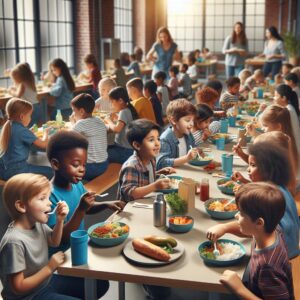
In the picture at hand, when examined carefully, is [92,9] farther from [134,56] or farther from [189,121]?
[189,121]

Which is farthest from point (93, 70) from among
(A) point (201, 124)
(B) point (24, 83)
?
(A) point (201, 124)

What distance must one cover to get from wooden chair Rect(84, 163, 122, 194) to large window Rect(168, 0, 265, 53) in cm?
1266

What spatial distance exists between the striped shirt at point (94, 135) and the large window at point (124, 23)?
9.15 m

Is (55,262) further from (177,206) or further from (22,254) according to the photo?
(177,206)

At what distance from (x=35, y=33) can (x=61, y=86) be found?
288 centimetres

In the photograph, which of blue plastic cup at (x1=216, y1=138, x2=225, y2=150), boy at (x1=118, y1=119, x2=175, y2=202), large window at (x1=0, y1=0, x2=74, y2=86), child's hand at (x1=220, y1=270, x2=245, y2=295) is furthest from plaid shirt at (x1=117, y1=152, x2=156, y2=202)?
large window at (x1=0, y1=0, x2=74, y2=86)

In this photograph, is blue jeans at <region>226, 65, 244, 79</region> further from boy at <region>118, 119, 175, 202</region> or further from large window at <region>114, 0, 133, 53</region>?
boy at <region>118, 119, 175, 202</region>

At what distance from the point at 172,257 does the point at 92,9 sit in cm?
1001

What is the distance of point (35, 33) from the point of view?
1021 cm

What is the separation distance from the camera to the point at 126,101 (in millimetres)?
5609

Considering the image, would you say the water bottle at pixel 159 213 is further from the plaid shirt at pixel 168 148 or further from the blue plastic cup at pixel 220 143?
the blue plastic cup at pixel 220 143

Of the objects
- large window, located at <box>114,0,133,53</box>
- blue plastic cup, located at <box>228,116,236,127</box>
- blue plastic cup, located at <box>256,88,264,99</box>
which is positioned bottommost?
A: blue plastic cup, located at <box>228,116,236,127</box>

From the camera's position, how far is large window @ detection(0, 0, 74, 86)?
9336 mm

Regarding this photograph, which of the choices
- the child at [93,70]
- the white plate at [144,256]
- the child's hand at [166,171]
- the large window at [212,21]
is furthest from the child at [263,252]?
the large window at [212,21]
